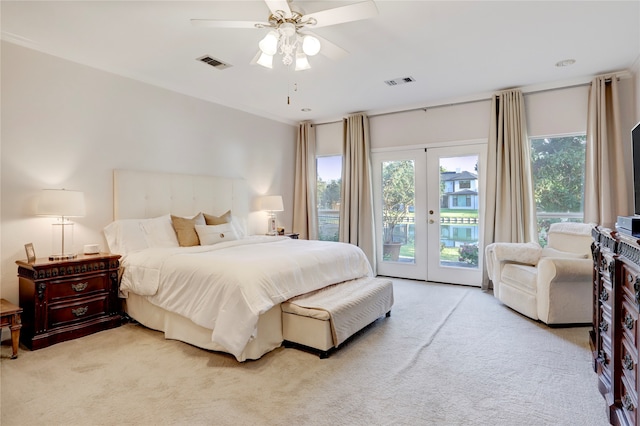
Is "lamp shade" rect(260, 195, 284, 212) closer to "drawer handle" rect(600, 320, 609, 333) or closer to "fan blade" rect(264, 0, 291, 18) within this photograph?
"fan blade" rect(264, 0, 291, 18)

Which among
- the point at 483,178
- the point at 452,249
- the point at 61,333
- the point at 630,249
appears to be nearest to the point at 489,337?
the point at 630,249

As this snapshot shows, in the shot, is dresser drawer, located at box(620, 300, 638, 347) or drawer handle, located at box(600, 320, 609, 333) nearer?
dresser drawer, located at box(620, 300, 638, 347)

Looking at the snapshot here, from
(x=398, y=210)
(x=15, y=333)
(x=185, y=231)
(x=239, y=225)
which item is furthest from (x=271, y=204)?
(x=15, y=333)

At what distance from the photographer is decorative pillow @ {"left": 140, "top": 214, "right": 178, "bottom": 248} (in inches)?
147

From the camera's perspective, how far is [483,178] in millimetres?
4840

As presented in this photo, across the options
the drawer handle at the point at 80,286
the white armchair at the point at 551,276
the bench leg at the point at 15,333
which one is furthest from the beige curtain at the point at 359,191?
the bench leg at the point at 15,333

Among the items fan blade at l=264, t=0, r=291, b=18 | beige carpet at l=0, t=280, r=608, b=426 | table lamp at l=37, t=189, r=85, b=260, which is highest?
fan blade at l=264, t=0, r=291, b=18

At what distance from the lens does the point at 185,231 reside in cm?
388

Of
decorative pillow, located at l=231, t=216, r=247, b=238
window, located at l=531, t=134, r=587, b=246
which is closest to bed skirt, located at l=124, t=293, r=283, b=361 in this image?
decorative pillow, located at l=231, t=216, r=247, b=238

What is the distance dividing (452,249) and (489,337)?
2204mm

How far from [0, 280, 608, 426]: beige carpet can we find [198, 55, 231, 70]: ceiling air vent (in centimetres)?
277

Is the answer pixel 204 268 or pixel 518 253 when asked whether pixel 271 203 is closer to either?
pixel 204 268

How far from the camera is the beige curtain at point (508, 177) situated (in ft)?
14.5

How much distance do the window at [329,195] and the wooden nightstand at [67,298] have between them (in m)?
3.58
